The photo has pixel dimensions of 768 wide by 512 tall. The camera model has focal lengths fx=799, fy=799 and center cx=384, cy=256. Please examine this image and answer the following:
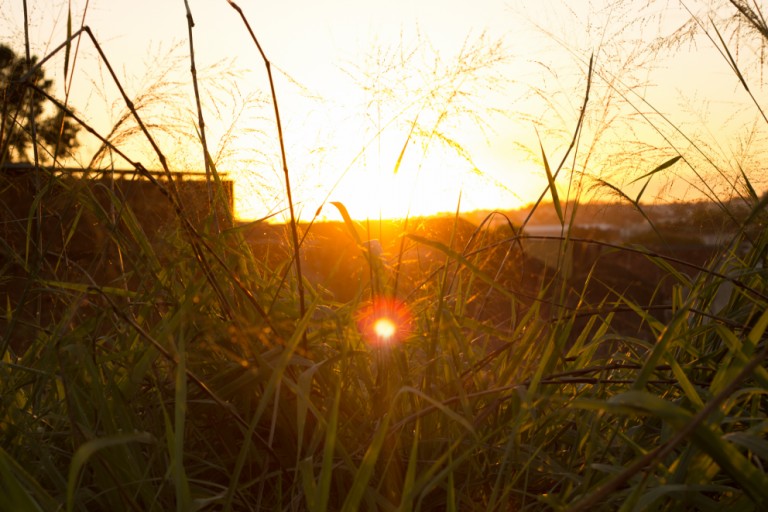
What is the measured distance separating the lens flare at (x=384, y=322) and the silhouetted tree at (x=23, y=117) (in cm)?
60

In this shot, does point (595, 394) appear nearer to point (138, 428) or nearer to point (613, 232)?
point (138, 428)

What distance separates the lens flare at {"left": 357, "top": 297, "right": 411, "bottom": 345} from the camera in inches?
50.1

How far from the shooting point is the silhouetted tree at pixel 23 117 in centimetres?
110

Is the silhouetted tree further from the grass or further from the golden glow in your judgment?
the golden glow

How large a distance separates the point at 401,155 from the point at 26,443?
2.52 feet

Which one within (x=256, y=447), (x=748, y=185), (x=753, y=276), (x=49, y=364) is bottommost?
(x=256, y=447)

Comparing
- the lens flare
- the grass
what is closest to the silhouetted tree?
the grass

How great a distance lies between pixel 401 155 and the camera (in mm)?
1410

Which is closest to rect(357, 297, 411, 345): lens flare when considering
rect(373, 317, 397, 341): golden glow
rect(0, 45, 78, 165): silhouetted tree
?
rect(373, 317, 397, 341): golden glow

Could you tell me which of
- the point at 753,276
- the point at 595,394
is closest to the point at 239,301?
the point at 595,394

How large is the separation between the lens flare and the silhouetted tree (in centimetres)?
60

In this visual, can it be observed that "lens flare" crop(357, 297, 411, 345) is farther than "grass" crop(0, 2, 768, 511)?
Yes

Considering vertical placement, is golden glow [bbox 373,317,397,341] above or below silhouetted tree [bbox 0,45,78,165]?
below

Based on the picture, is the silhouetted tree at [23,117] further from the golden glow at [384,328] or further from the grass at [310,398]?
the golden glow at [384,328]
